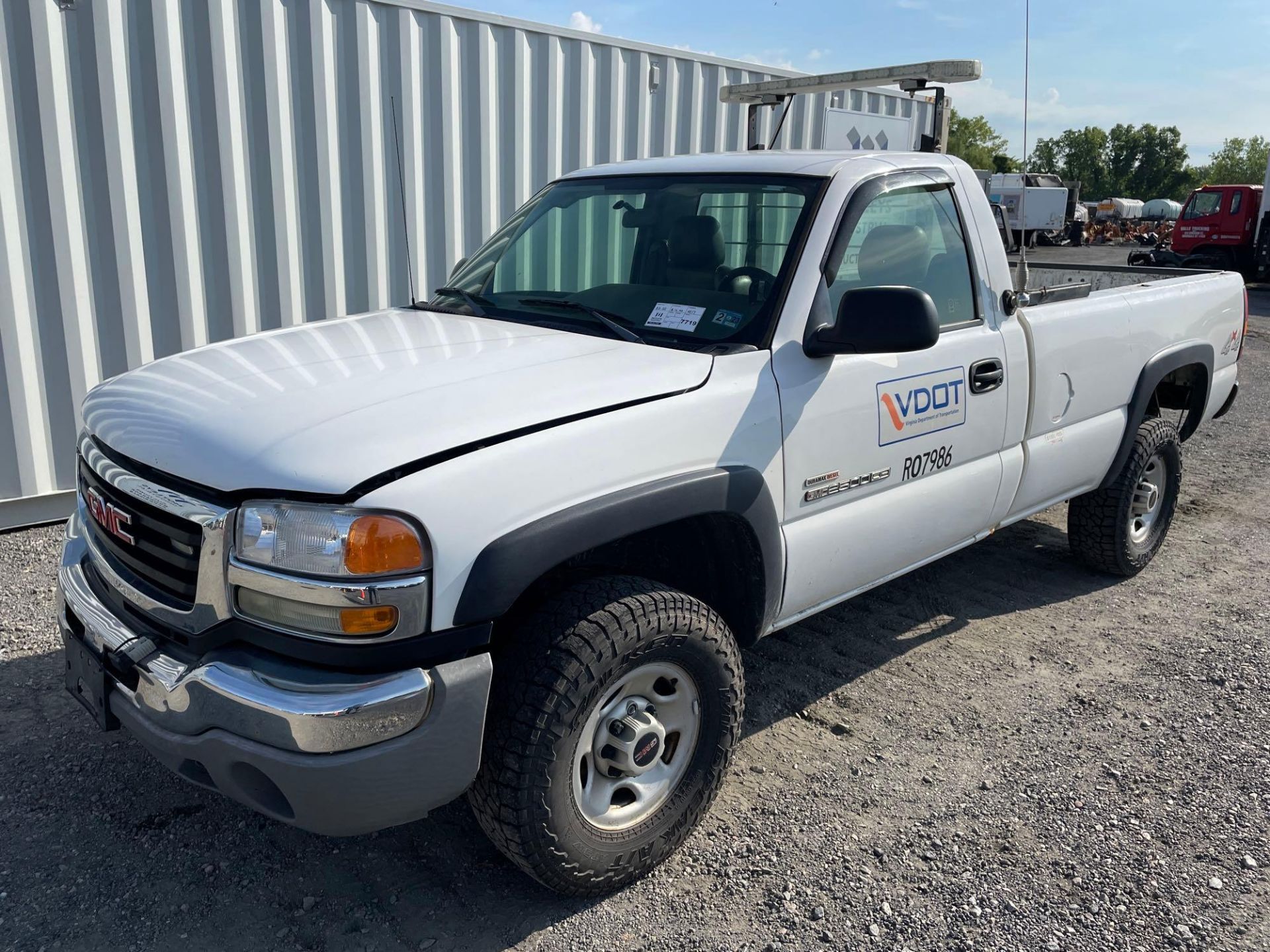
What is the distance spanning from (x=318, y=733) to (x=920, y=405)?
216cm

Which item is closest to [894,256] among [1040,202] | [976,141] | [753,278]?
[753,278]

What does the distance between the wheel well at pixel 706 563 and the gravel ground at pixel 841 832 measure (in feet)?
2.06

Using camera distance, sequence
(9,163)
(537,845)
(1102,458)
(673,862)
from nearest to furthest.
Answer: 1. (537,845)
2. (673,862)
3. (1102,458)
4. (9,163)

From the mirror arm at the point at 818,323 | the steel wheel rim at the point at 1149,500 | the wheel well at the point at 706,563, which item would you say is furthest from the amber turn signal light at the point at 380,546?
the steel wheel rim at the point at 1149,500

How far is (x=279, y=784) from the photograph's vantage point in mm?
2045

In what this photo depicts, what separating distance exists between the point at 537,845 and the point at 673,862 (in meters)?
0.59

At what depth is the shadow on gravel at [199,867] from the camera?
2.46 metres

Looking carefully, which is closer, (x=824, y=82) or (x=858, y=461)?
(x=858, y=461)

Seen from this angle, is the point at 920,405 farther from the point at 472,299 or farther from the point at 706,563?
the point at 472,299

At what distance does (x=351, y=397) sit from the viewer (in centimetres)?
234

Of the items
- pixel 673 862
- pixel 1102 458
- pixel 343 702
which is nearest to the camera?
pixel 343 702

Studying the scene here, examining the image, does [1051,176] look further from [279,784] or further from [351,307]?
[279,784]

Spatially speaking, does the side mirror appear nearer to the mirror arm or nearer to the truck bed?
the mirror arm

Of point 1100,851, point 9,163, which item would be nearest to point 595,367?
point 1100,851
